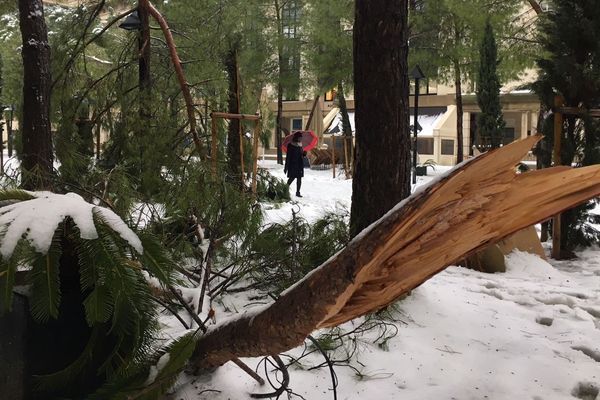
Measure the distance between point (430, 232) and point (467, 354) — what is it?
159cm

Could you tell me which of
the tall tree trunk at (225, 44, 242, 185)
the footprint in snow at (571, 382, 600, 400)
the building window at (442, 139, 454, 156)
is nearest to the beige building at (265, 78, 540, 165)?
the building window at (442, 139, 454, 156)

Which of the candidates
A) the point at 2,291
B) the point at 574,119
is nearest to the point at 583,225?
the point at 574,119

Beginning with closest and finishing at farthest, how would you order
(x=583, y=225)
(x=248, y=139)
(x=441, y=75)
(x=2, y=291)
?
(x=2, y=291), (x=583, y=225), (x=248, y=139), (x=441, y=75)

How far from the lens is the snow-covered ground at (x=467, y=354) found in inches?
106

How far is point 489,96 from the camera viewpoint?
16906 millimetres

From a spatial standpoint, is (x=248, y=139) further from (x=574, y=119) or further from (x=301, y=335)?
(x=301, y=335)

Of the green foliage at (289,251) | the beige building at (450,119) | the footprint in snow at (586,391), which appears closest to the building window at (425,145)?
the beige building at (450,119)

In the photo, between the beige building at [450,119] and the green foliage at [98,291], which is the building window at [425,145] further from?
the green foliage at [98,291]

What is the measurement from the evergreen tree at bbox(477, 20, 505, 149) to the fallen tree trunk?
49.9 ft

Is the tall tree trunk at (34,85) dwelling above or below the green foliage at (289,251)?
above

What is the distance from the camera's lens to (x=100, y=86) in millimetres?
6727

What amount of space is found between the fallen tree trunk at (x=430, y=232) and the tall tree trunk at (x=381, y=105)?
6.81 feet

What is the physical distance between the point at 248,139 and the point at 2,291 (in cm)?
656

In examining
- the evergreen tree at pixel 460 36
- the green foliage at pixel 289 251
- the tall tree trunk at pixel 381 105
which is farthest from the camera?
the evergreen tree at pixel 460 36
